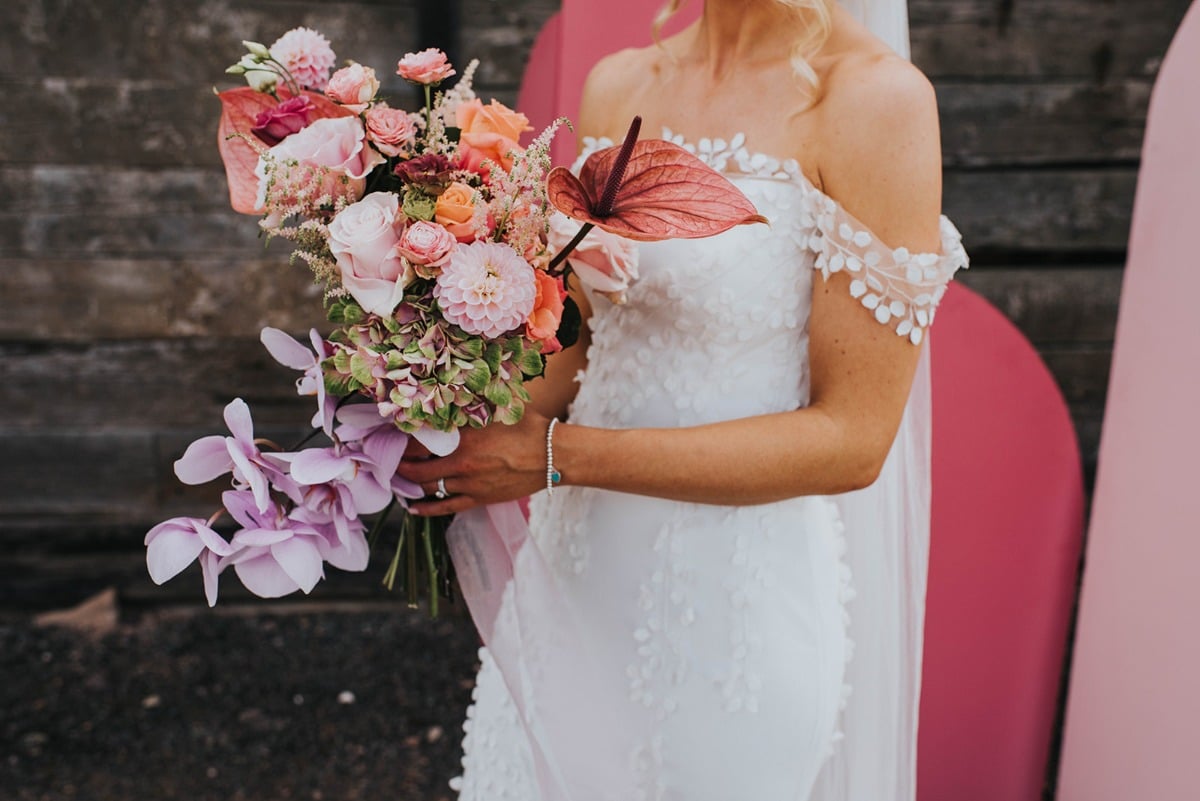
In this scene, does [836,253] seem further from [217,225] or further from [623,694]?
[217,225]

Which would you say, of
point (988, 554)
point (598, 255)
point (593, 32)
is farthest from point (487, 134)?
point (988, 554)

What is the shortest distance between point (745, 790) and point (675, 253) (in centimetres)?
77

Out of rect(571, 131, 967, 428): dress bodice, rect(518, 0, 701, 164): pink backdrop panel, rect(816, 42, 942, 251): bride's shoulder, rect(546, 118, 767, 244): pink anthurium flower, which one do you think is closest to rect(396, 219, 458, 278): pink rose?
rect(546, 118, 767, 244): pink anthurium flower

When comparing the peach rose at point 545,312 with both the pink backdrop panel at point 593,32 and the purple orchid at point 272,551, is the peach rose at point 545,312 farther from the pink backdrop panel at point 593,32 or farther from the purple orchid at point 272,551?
the pink backdrop panel at point 593,32

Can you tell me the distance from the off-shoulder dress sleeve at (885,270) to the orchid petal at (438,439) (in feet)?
1.80

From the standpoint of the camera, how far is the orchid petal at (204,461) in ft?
3.79

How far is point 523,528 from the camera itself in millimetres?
1437

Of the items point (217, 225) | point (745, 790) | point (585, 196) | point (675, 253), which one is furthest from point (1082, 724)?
point (217, 225)

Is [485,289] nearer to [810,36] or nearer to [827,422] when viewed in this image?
[827,422]

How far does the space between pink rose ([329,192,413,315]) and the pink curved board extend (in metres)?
1.35

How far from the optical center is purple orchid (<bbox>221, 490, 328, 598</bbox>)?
44.9 inches

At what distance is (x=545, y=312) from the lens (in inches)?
44.2

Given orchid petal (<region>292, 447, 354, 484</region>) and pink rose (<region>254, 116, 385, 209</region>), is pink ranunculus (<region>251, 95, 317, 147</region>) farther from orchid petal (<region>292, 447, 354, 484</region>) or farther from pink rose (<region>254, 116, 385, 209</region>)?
orchid petal (<region>292, 447, 354, 484</region>)

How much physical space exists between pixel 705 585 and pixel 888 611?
432 mm
